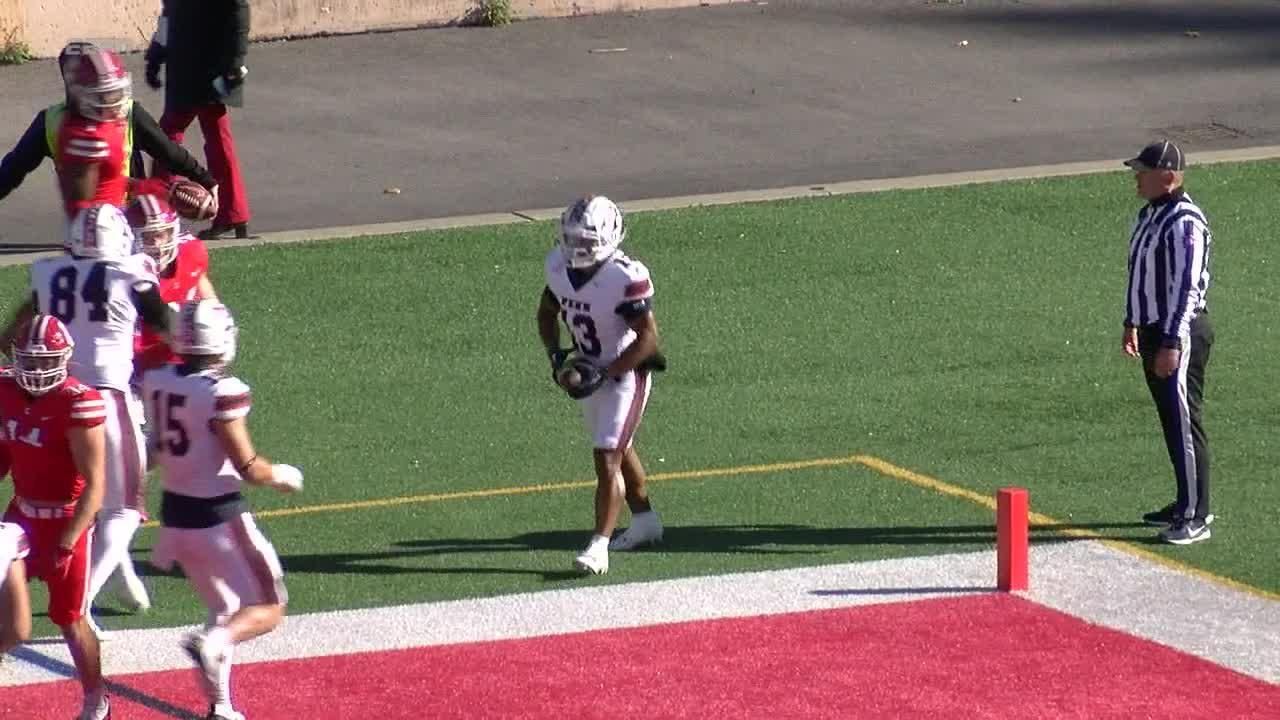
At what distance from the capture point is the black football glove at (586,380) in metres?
10.9

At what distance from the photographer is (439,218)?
17.7m

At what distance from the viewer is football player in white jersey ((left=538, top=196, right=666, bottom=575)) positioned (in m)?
10.9

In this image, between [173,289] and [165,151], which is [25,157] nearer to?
[165,151]

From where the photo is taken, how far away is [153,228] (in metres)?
10.3

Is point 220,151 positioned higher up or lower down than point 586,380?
higher up

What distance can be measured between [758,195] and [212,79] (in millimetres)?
4050

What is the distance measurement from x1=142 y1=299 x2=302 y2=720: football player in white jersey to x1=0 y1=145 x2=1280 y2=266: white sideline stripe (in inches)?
320

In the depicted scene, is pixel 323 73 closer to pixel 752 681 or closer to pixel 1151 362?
pixel 1151 362

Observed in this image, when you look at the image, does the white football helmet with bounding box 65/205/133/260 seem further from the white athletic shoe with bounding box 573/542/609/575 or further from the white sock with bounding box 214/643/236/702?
the white athletic shoe with bounding box 573/542/609/575

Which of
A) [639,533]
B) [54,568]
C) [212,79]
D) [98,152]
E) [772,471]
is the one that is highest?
[98,152]

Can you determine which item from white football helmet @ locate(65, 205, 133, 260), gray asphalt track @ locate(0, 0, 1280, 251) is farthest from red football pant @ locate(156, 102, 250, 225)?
white football helmet @ locate(65, 205, 133, 260)

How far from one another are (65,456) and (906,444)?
18.1 feet

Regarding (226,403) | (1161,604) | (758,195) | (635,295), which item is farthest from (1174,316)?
(758,195)

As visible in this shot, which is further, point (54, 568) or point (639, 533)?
point (639, 533)
